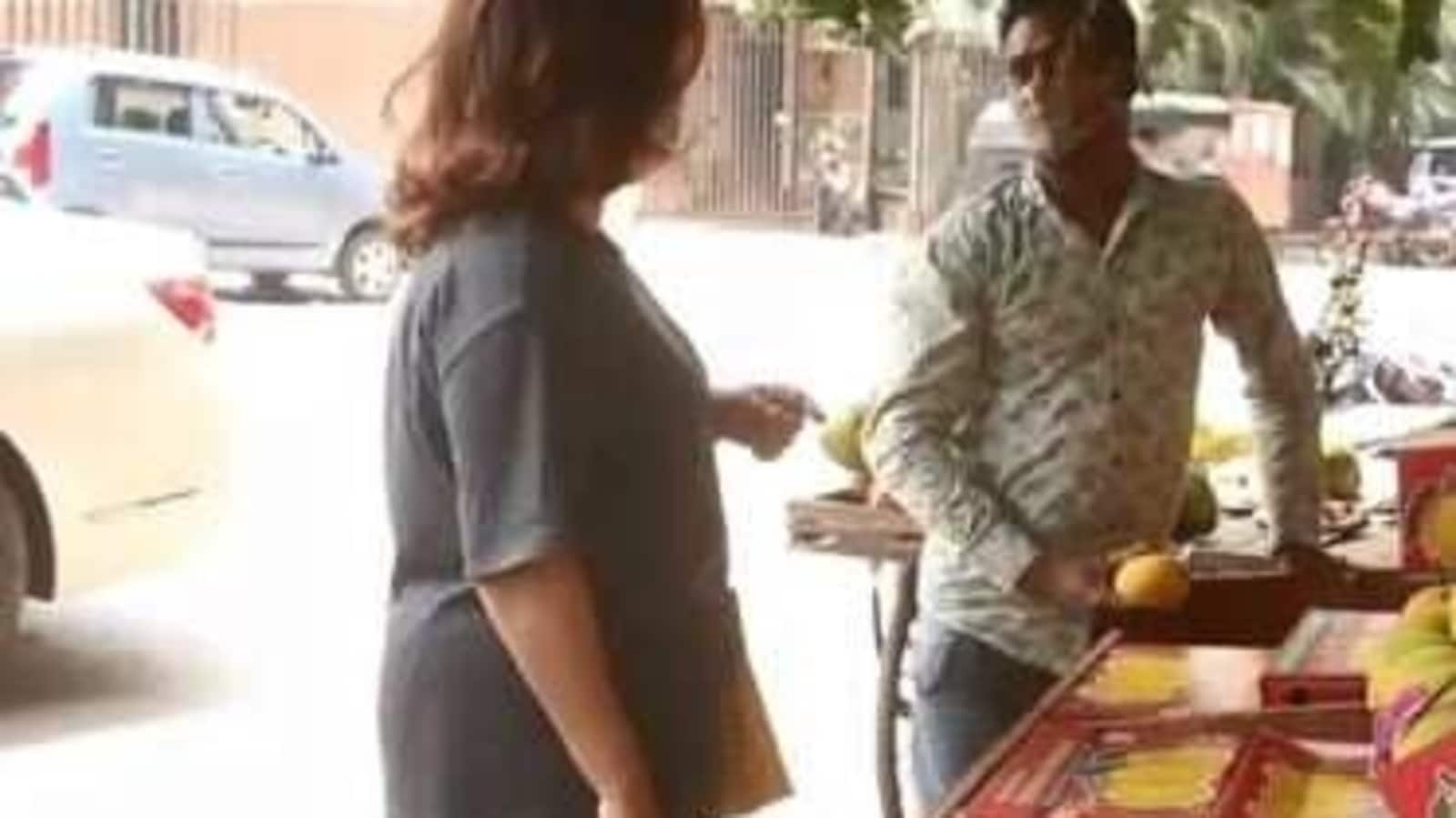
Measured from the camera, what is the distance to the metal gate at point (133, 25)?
569cm

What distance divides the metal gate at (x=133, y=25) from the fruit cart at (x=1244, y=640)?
12.2 feet

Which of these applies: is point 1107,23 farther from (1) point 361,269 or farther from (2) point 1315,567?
(1) point 361,269

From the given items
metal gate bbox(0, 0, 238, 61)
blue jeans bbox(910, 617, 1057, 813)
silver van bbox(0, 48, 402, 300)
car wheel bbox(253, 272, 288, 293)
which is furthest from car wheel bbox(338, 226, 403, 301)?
blue jeans bbox(910, 617, 1057, 813)

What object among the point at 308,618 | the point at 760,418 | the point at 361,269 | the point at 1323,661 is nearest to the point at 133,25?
the point at 361,269

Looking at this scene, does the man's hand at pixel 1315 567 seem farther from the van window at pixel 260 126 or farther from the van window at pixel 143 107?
the van window at pixel 260 126

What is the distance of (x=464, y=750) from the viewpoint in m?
1.43

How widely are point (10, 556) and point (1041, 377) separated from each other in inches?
85.0

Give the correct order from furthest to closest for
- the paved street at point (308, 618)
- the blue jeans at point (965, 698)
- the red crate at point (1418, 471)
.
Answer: the paved street at point (308, 618) < the blue jeans at point (965, 698) < the red crate at point (1418, 471)

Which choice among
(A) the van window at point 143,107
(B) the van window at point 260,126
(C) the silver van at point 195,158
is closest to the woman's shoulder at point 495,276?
(C) the silver van at point 195,158

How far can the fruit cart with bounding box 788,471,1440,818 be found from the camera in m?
1.23

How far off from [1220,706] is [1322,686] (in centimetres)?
6

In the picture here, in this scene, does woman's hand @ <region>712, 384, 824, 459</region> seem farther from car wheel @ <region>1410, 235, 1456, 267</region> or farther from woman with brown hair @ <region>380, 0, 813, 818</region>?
car wheel @ <region>1410, 235, 1456, 267</region>

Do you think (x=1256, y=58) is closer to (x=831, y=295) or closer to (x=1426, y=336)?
(x=1426, y=336)

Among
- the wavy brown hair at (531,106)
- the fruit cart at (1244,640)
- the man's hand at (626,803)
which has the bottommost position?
the man's hand at (626,803)
